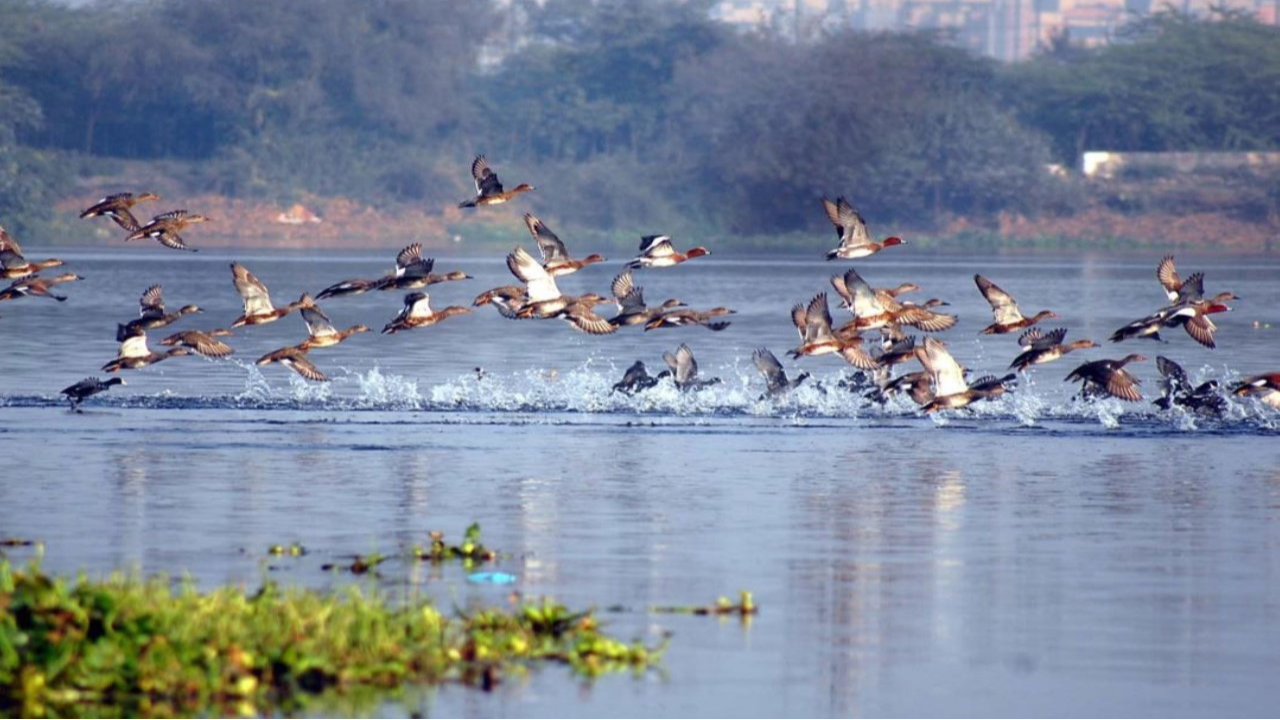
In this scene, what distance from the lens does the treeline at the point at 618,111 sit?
3312 inches

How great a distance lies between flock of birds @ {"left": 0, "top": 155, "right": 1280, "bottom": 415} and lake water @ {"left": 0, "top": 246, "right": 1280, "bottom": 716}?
1.16 feet

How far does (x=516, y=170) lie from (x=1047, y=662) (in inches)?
3207

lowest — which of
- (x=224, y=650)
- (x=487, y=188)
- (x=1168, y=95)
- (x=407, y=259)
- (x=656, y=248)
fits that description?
(x=224, y=650)

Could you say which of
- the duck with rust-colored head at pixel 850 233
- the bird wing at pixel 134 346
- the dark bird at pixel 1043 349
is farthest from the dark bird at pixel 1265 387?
the bird wing at pixel 134 346

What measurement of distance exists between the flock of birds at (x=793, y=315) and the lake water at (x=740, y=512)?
35 centimetres

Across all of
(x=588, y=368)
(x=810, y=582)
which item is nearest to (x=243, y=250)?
(x=588, y=368)

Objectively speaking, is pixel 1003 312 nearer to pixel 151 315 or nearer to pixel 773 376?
pixel 773 376

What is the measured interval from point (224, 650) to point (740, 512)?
623 cm

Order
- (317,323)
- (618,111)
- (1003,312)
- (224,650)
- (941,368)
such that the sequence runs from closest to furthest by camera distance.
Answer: (224,650) → (941,368) → (1003,312) → (317,323) → (618,111)

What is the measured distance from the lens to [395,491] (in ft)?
55.2

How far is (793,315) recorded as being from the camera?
2241cm

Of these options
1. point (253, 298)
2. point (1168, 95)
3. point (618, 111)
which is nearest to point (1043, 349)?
point (253, 298)

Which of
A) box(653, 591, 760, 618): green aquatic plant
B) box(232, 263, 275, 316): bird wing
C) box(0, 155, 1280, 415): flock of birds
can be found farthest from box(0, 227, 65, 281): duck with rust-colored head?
box(653, 591, 760, 618): green aquatic plant

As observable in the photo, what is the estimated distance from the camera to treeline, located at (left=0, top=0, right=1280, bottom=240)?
84.1 m
